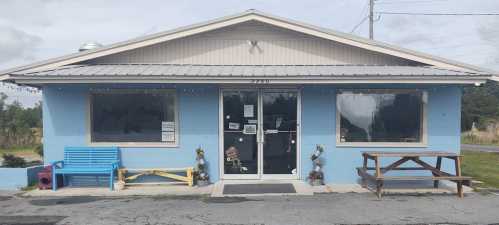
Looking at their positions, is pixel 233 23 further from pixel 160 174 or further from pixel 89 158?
pixel 89 158

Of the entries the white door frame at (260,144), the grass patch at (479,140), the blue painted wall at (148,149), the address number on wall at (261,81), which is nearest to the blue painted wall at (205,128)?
the blue painted wall at (148,149)

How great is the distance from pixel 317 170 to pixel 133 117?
4405 millimetres

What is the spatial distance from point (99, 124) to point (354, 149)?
234 inches

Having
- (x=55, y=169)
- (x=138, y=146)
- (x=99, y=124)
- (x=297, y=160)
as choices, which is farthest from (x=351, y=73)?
(x=55, y=169)

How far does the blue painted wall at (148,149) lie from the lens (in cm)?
947

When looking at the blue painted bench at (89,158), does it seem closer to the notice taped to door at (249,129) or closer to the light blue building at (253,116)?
the light blue building at (253,116)

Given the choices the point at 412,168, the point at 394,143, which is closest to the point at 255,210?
the point at 412,168

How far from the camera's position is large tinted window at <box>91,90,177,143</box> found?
31.3 feet

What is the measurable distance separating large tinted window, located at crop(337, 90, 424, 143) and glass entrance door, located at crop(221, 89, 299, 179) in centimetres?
118

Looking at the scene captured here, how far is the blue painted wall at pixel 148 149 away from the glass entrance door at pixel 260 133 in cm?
39

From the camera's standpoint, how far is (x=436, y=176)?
8.55m

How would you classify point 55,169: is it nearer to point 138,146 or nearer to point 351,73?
point 138,146

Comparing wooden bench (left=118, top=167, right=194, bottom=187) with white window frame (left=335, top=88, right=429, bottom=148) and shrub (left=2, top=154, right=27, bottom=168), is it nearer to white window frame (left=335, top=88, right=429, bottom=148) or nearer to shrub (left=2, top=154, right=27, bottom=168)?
shrub (left=2, top=154, right=27, bottom=168)

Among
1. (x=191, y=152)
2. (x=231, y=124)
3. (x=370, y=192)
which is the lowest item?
(x=370, y=192)
